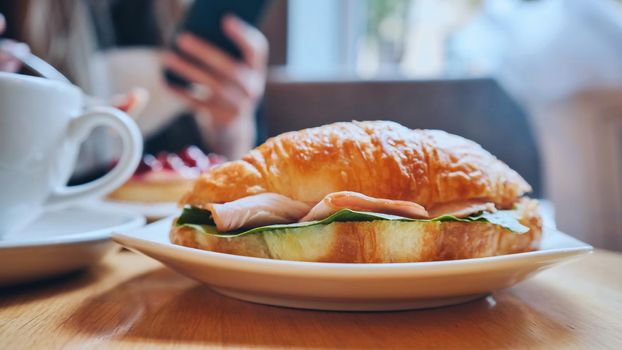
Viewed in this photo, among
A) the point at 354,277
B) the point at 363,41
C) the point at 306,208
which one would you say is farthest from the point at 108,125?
the point at 363,41

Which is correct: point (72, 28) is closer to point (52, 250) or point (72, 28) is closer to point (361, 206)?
point (52, 250)

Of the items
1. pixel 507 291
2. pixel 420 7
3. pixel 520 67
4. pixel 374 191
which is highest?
pixel 420 7

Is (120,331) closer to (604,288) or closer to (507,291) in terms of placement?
(507,291)

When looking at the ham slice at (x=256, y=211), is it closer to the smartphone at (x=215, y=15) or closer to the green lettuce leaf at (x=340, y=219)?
the green lettuce leaf at (x=340, y=219)

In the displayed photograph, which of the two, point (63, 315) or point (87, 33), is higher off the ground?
point (87, 33)

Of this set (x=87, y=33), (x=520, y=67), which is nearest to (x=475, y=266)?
(x=520, y=67)

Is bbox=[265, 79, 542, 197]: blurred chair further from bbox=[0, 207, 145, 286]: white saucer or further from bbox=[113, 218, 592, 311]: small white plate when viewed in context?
bbox=[113, 218, 592, 311]: small white plate

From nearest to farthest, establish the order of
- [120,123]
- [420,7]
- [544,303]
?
1. [544,303]
2. [120,123]
3. [420,7]

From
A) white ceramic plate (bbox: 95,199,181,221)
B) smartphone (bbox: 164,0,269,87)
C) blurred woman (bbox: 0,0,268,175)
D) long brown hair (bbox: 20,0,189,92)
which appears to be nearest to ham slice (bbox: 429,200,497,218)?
white ceramic plate (bbox: 95,199,181,221)
